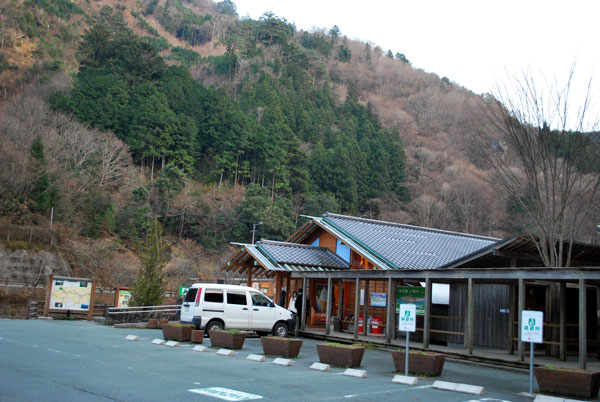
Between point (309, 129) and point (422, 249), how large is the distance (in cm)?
4790

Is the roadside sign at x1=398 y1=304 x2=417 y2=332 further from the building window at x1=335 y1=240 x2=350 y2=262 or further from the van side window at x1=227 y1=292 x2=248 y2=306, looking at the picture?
the building window at x1=335 y1=240 x2=350 y2=262

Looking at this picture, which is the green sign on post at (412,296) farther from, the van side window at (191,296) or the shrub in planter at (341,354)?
the shrub in planter at (341,354)

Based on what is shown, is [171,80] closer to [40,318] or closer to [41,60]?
[41,60]

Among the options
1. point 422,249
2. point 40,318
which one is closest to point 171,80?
point 40,318

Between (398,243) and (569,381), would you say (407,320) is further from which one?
(398,243)

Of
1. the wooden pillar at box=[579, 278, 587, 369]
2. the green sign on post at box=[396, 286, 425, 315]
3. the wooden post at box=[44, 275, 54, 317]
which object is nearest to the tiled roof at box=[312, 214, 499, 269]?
the green sign on post at box=[396, 286, 425, 315]

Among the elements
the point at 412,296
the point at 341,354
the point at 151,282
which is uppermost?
the point at 412,296

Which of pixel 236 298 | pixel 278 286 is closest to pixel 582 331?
pixel 236 298

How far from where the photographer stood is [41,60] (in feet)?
222

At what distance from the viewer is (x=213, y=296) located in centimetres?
1803

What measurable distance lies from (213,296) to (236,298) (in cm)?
86

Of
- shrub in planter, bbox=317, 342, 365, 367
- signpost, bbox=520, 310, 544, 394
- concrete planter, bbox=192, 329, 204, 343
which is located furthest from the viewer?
concrete planter, bbox=192, 329, 204, 343

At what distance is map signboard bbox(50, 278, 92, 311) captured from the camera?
2419 cm

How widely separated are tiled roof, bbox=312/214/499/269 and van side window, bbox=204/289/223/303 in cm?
662
